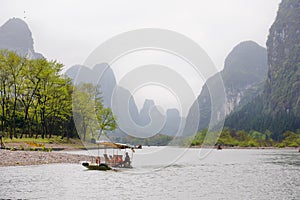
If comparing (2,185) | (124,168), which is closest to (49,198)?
(2,185)

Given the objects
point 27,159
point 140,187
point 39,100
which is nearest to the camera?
point 140,187

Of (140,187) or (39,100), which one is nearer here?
(140,187)

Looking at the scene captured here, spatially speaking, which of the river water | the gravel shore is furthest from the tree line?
the river water

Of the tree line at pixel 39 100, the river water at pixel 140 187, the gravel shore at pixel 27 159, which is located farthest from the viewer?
the tree line at pixel 39 100

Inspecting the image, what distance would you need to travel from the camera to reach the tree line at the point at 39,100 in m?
73.8

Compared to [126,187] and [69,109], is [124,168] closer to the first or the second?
[126,187]

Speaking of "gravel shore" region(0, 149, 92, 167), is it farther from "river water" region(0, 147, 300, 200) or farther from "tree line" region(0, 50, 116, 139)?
"tree line" region(0, 50, 116, 139)

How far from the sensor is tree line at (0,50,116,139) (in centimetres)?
7375

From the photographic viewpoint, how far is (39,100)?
Result: 267 ft

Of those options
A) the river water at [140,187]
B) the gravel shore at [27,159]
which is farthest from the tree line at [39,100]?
the river water at [140,187]

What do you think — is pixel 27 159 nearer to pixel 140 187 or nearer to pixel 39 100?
pixel 140 187

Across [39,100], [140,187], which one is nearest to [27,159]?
[140,187]

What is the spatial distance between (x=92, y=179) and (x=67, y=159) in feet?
60.1

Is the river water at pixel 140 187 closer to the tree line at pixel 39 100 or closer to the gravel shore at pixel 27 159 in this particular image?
the gravel shore at pixel 27 159
